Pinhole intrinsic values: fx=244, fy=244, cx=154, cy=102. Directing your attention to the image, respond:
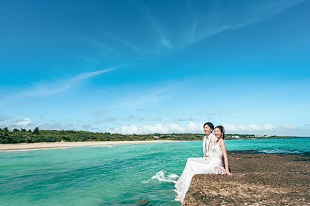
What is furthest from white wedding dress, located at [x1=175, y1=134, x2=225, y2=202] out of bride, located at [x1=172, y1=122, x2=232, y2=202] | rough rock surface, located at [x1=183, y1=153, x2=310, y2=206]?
rough rock surface, located at [x1=183, y1=153, x2=310, y2=206]

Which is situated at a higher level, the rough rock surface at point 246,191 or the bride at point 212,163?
the bride at point 212,163

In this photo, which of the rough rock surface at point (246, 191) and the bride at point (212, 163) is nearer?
the rough rock surface at point (246, 191)

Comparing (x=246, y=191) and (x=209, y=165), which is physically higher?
(x=209, y=165)

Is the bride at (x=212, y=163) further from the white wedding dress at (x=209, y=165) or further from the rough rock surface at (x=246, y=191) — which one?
the rough rock surface at (x=246, y=191)

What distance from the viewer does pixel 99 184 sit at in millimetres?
18484

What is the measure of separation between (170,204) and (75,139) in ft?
306

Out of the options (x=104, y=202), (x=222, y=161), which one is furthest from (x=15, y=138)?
(x=222, y=161)

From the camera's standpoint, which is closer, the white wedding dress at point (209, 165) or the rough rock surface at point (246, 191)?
the rough rock surface at point (246, 191)

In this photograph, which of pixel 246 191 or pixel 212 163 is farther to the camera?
pixel 212 163

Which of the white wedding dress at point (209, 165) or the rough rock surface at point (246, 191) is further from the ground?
the white wedding dress at point (209, 165)

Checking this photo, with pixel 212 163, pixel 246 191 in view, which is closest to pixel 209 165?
pixel 212 163

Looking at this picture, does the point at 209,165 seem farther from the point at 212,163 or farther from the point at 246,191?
the point at 246,191

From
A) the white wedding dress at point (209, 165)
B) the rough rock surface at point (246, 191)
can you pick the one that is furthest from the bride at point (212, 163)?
the rough rock surface at point (246, 191)

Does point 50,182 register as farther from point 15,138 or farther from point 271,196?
point 15,138
